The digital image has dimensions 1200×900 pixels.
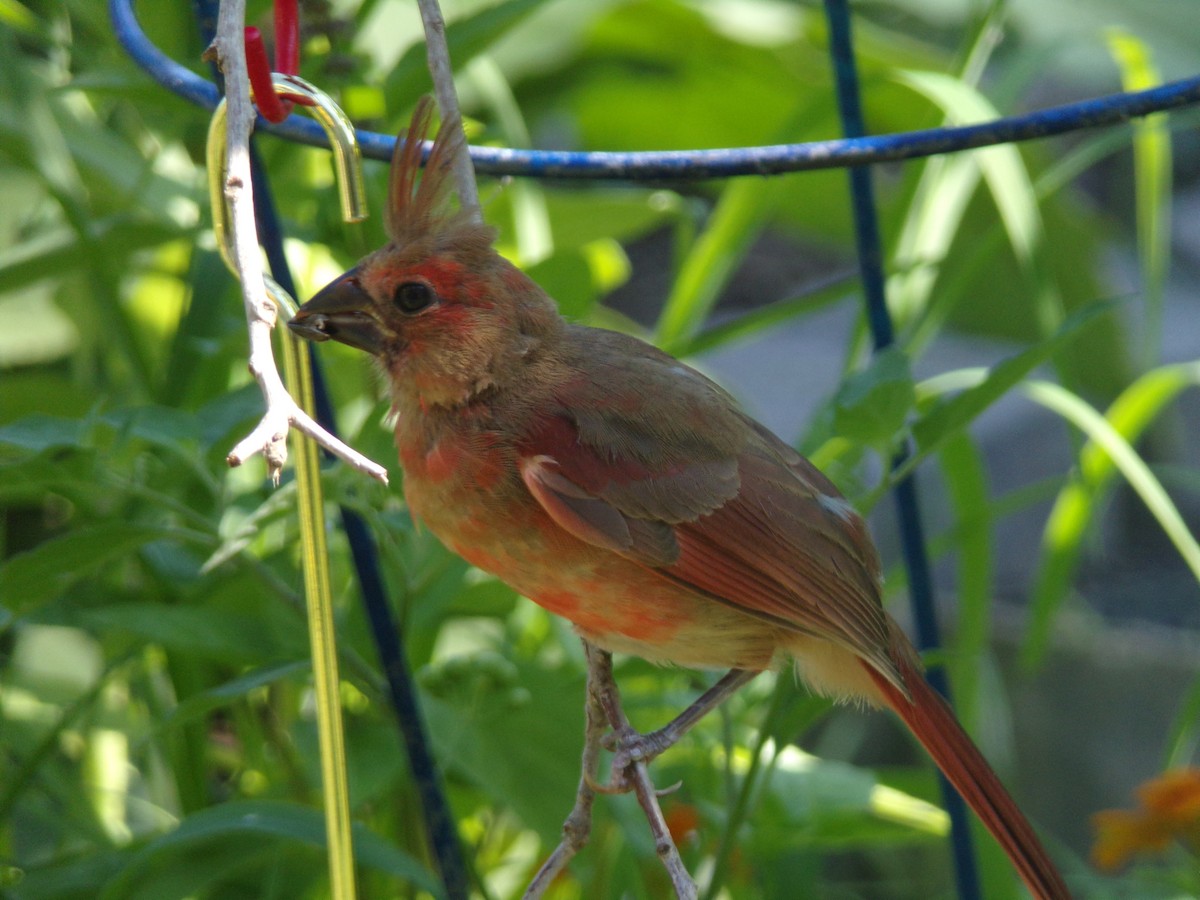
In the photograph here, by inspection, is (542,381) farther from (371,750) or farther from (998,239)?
(998,239)

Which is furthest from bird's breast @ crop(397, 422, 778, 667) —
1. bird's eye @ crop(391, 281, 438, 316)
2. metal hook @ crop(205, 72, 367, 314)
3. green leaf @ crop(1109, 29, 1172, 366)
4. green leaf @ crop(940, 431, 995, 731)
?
green leaf @ crop(1109, 29, 1172, 366)

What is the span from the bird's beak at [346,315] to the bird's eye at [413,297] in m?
0.02

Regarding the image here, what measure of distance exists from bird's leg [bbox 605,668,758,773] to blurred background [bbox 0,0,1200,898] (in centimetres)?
5

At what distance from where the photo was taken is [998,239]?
1640 millimetres

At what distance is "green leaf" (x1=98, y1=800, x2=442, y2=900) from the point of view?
1234 mm

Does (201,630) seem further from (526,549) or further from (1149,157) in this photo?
(1149,157)

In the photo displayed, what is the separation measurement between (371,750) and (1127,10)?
98.0 inches

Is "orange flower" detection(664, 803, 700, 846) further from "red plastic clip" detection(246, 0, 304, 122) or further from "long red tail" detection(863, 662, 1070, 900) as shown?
"red plastic clip" detection(246, 0, 304, 122)

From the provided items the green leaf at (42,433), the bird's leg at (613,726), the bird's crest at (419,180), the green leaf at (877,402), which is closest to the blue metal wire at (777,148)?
the bird's crest at (419,180)

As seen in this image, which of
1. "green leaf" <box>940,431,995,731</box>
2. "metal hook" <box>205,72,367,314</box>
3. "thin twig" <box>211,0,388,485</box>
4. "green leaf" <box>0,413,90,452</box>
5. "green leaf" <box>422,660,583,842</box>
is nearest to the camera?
"thin twig" <box>211,0,388,485</box>

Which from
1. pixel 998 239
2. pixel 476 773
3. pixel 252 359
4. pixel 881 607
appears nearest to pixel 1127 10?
pixel 998 239

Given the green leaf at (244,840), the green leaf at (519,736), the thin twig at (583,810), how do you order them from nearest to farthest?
the thin twig at (583,810) → the green leaf at (244,840) → the green leaf at (519,736)

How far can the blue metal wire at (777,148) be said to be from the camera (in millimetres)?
1040

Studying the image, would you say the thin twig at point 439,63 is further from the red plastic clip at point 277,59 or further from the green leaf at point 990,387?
the green leaf at point 990,387
